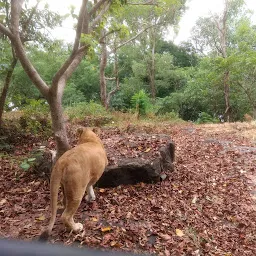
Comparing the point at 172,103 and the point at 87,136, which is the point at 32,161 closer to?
the point at 87,136

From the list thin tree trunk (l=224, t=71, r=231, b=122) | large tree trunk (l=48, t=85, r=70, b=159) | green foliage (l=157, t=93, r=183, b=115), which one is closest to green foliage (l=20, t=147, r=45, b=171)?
large tree trunk (l=48, t=85, r=70, b=159)

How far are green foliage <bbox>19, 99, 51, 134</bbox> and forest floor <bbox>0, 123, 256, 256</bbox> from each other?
1.27 metres

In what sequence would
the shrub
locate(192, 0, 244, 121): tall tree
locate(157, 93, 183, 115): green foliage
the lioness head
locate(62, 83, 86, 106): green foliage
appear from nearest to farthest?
the lioness head < the shrub < locate(192, 0, 244, 121): tall tree < locate(157, 93, 183, 115): green foliage < locate(62, 83, 86, 106): green foliage

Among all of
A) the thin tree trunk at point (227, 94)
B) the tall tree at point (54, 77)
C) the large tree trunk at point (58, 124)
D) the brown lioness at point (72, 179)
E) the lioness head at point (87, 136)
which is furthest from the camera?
the thin tree trunk at point (227, 94)

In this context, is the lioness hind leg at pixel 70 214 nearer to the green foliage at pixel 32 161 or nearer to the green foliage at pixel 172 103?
the green foliage at pixel 32 161

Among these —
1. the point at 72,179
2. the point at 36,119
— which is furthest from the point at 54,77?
the point at 36,119

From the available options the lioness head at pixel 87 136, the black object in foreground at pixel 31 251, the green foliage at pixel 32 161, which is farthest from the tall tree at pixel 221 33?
the black object in foreground at pixel 31 251

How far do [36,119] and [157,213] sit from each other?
5.31 m

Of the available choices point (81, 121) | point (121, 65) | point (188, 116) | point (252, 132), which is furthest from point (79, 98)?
point (252, 132)

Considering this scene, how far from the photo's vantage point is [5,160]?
616 cm

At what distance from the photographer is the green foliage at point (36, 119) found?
8020mm

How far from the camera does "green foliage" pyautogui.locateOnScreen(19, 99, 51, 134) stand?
316 inches

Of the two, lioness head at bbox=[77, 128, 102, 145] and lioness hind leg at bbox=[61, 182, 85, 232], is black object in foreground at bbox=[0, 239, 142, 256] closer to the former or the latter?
lioness hind leg at bbox=[61, 182, 85, 232]

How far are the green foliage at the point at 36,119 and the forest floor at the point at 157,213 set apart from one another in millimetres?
1275
